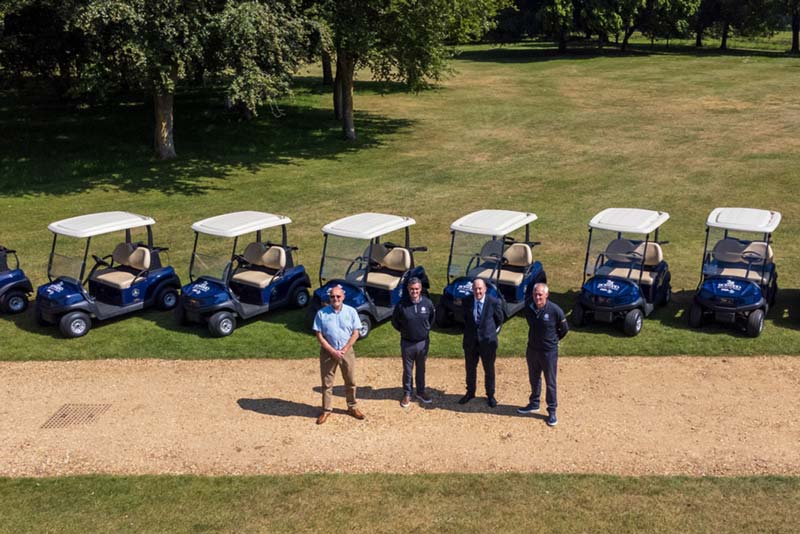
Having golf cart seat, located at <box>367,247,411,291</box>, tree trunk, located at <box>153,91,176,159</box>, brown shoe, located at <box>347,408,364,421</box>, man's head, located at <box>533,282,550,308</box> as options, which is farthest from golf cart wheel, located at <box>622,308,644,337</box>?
tree trunk, located at <box>153,91,176,159</box>

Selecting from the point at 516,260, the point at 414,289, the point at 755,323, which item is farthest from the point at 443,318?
the point at 755,323

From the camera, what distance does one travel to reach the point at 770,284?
44.8ft

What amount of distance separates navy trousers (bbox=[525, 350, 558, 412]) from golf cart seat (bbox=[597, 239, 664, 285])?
4038mm

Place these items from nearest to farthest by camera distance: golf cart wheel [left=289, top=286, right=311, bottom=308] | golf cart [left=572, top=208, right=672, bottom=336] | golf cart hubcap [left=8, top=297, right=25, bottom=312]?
golf cart [left=572, top=208, right=672, bottom=336] → golf cart wheel [left=289, top=286, right=311, bottom=308] → golf cart hubcap [left=8, top=297, right=25, bottom=312]

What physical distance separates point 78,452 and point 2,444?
42.8 inches

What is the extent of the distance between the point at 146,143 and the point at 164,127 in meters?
2.56

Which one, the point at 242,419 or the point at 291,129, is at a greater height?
the point at 291,129

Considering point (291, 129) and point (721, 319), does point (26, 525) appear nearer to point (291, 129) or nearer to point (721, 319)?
point (721, 319)

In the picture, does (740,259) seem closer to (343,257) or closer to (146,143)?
(343,257)

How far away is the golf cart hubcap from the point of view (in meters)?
14.3

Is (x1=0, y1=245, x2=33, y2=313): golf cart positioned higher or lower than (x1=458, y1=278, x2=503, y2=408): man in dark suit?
lower

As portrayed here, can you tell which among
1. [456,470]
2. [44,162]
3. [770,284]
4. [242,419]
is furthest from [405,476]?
[44,162]

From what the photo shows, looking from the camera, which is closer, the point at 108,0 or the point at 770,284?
the point at 770,284

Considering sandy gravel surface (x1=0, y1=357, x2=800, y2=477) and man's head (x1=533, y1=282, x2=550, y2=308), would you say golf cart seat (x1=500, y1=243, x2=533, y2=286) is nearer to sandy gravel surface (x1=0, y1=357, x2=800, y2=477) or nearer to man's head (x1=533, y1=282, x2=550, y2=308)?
sandy gravel surface (x1=0, y1=357, x2=800, y2=477)
